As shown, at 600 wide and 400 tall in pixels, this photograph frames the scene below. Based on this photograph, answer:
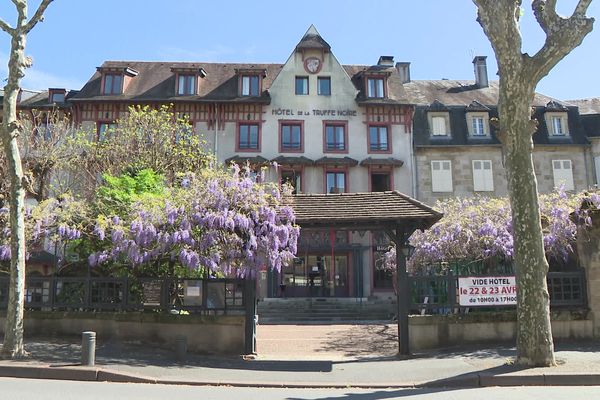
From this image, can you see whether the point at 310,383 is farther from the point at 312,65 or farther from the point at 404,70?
the point at 404,70

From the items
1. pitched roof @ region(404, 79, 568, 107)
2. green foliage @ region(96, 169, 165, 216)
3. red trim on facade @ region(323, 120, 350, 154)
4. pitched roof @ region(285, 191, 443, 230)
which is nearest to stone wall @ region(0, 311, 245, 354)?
green foliage @ region(96, 169, 165, 216)

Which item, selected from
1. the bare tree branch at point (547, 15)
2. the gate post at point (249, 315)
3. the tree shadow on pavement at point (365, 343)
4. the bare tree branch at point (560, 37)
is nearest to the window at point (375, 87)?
the tree shadow on pavement at point (365, 343)

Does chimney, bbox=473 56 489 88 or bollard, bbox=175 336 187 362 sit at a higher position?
chimney, bbox=473 56 489 88

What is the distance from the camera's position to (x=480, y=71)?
38188mm

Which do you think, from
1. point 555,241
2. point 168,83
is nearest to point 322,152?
point 168,83

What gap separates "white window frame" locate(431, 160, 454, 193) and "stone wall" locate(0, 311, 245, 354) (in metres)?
21.2

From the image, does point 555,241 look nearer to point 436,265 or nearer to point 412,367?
point 436,265

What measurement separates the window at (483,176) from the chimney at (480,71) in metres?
8.40

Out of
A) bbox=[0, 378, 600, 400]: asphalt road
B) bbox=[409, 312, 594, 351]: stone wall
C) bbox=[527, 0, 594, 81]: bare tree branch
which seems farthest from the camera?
bbox=[409, 312, 594, 351]: stone wall

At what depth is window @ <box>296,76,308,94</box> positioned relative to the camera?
3244cm

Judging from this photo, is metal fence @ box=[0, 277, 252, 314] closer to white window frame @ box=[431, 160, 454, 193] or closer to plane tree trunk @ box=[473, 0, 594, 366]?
plane tree trunk @ box=[473, 0, 594, 366]

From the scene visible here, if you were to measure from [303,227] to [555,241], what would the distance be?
8038mm

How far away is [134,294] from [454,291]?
8552 mm

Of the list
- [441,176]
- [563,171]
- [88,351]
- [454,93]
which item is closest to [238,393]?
[88,351]
